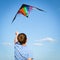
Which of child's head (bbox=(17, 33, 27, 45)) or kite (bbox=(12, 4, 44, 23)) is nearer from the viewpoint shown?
child's head (bbox=(17, 33, 27, 45))

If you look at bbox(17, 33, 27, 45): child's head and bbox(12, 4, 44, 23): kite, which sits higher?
bbox(12, 4, 44, 23): kite

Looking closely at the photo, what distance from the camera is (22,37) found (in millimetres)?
1819

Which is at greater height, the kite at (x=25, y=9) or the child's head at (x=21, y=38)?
the kite at (x=25, y=9)

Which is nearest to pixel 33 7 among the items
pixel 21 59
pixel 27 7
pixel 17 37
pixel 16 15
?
pixel 27 7

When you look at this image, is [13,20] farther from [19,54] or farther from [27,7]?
[19,54]

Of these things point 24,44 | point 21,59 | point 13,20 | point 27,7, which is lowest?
point 21,59

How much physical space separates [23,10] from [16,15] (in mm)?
123

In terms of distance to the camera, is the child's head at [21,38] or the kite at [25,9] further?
the kite at [25,9]

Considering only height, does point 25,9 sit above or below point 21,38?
above

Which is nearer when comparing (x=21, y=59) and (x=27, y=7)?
(x=21, y=59)

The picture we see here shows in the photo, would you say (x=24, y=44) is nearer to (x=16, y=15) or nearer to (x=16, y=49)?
(x=16, y=49)

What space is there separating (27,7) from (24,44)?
60 centimetres

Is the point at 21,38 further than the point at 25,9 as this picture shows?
No

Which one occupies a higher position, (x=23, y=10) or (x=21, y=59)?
(x=23, y=10)
